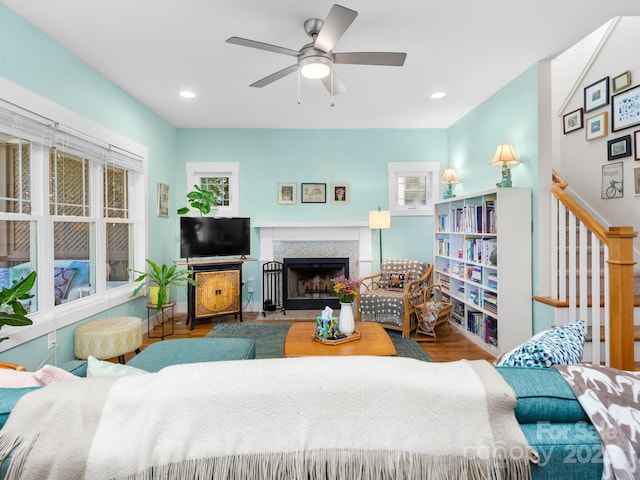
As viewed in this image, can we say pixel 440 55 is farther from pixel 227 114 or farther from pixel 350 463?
pixel 350 463

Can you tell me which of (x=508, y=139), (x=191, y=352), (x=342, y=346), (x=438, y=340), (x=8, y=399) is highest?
(x=508, y=139)

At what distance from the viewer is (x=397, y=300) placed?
3.81m

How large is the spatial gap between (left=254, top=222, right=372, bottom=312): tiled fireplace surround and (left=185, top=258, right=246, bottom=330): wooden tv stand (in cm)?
61

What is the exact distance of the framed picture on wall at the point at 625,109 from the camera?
3.10 metres

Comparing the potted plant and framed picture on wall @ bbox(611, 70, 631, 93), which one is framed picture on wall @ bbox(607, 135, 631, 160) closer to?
framed picture on wall @ bbox(611, 70, 631, 93)

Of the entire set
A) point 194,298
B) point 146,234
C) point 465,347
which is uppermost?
point 146,234

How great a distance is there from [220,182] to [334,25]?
3.44 m

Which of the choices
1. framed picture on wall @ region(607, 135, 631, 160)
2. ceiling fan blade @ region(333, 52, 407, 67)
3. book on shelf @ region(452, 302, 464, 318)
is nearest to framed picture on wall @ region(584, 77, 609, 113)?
framed picture on wall @ region(607, 135, 631, 160)

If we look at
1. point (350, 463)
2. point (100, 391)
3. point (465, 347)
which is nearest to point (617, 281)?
point (465, 347)

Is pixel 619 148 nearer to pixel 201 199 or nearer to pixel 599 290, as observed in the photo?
pixel 599 290

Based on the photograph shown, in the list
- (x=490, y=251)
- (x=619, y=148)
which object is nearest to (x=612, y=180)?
(x=619, y=148)

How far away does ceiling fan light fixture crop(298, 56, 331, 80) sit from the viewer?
2.25 metres

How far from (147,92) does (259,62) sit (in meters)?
1.42

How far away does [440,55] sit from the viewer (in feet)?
9.26
